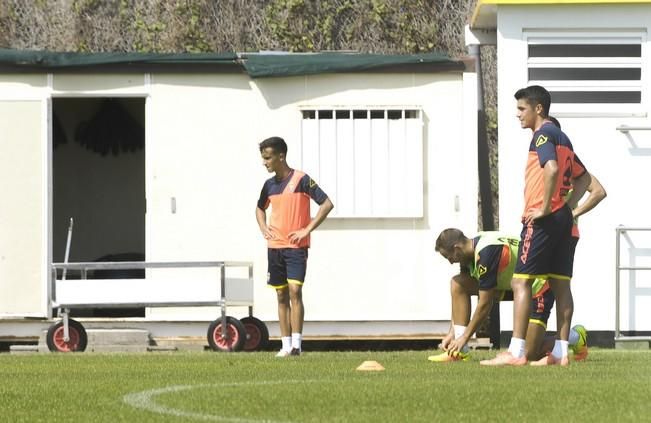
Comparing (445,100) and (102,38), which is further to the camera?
(102,38)

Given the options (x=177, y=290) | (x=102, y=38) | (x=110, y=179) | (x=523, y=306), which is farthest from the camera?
(x=102, y=38)

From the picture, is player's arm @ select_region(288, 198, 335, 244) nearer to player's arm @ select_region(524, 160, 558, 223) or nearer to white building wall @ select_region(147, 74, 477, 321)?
white building wall @ select_region(147, 74, 477, 321)

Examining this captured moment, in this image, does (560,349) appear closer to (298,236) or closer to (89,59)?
(298,236)

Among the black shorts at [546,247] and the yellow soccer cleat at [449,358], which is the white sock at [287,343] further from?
the black shorts at [546,247]

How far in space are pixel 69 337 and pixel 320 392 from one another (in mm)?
6632

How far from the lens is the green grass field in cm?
739

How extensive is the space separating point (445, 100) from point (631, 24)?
1.81 meters

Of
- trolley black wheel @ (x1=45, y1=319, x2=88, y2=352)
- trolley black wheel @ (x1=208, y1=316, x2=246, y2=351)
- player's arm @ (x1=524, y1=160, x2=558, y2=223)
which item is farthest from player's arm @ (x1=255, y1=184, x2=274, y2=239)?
player's arm @ (x1=524, y1=160, x2=558, y2=223)

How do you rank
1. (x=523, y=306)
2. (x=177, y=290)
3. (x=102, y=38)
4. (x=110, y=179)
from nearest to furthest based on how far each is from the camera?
(x=523, y=306) < (x=177, y=290) < (x=110, y=179) < (x=102, y=38)

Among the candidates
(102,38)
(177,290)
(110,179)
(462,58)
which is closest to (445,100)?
(462,58)

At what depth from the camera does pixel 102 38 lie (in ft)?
82.3

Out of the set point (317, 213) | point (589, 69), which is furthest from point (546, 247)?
point (589, 69)

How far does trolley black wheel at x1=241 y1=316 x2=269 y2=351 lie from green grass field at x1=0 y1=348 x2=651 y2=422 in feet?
10.3

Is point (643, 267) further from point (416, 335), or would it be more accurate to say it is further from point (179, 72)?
point (179, 72)
